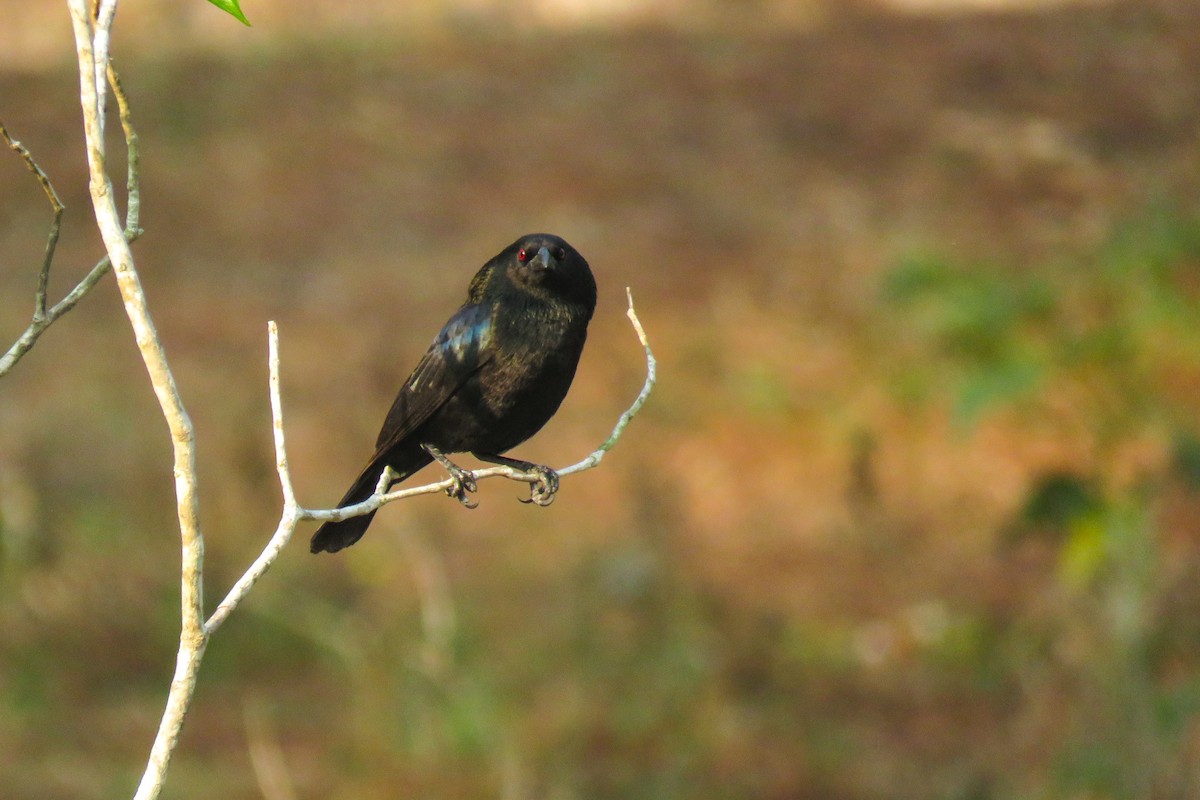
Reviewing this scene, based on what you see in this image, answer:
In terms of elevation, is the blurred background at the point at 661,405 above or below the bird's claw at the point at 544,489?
below

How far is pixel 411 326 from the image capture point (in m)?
14.6

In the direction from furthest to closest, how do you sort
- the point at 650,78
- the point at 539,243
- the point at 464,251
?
the point at 650,78 < the point at 464,251 < the point at 539,243

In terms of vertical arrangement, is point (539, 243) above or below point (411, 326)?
above

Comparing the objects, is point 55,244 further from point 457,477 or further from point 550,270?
point 457,477

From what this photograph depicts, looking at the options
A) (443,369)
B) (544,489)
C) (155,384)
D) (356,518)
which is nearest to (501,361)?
(443,369)

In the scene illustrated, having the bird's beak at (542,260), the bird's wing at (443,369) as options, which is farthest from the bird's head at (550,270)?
the bird's wing at (443,369)

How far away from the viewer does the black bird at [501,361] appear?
349 centimetres

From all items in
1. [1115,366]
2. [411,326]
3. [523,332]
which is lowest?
[411,326]

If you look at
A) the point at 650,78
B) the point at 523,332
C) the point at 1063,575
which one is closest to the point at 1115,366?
the point at 1063,575

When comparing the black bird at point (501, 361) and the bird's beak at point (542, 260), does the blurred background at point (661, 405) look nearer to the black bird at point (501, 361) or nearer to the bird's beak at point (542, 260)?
the black bird at point (501, 361)

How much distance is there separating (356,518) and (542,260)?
0.82 m

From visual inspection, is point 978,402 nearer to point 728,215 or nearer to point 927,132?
point 728,215

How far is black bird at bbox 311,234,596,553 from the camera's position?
3.49 m

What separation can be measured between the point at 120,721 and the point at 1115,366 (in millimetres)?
7248
